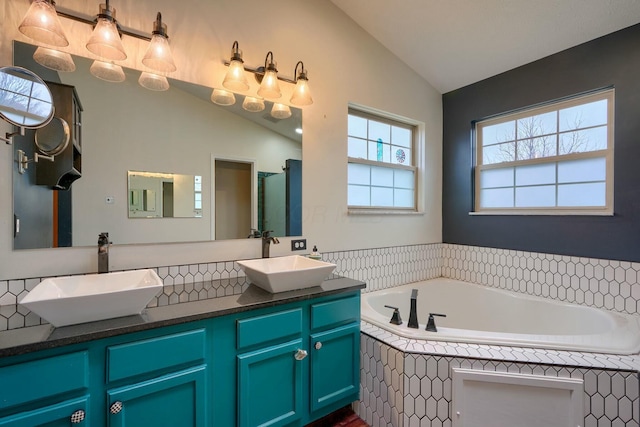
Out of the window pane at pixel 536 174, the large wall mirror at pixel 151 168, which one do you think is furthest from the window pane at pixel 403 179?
the large wall mirror at pixel 151 168

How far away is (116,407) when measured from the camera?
1185 mm

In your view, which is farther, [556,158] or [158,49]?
[556,158]

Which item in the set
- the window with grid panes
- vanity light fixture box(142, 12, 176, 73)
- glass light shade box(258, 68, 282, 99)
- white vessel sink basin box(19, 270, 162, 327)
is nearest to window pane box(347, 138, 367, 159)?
the window with grid panes

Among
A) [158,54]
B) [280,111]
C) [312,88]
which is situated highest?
[312,88]

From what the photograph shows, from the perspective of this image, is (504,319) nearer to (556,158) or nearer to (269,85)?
(556,158)

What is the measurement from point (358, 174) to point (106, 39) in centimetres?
198

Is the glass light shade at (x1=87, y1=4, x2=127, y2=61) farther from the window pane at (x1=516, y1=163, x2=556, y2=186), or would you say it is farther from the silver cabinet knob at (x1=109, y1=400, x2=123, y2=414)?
the window pane at (x1=516, y1=163, x2=556, y2=186)

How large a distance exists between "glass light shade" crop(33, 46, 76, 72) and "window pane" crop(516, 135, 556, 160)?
3.38m

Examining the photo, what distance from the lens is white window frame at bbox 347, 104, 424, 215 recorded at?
9.02 ft

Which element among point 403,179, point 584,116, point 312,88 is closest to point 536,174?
point 584,116

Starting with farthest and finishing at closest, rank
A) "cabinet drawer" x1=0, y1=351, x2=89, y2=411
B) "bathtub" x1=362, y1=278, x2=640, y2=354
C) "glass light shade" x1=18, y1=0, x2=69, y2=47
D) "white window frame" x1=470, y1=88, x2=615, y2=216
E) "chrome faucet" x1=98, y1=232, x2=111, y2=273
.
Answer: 1. "white window frame" x1=470, y1=88, x2=615, y2=216
2. "bathtub" x1=362, y1=278, x2=640, y2=354
3. "chrome faucet" x1=98, y1=232, x2=111, y2=273
4. "glass light shade" x1=18, y1=0, x2=69, y2=47
5. "cabinet drawer" x1=0, y1=351, x2=89, y2=411

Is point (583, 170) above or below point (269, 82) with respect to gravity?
below

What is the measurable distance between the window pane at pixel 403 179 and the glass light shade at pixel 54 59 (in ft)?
8.42

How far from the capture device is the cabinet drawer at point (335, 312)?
1746 mm
